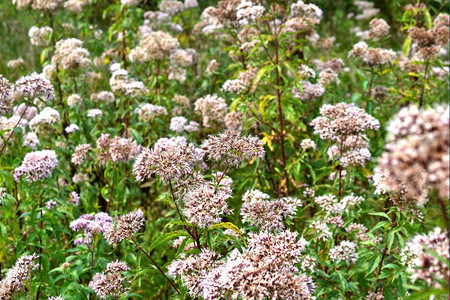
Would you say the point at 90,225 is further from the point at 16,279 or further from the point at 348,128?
the point at 348,128

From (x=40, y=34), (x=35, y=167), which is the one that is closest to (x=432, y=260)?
(x=35, y=167)

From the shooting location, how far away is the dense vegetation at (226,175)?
7.25 feet

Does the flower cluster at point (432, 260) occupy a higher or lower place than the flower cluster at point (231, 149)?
lower

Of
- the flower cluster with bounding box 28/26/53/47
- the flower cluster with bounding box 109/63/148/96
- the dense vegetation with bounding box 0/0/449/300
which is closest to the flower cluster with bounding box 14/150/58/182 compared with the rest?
the dense vegetation with bounding box 0/0/449/300

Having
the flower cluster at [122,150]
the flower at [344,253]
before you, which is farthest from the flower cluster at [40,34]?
the flower at [344,253]

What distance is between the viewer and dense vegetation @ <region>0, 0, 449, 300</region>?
87.0 inches

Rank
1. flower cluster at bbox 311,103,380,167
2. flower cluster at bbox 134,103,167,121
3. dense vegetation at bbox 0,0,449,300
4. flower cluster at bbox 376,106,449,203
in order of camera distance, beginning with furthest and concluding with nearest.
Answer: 1. flower cluster at bbox 134,103,167,121
2. flower cluster at bbox 311,103,380,167
3. dense vegetation at bbox 0,0,449,300
4. flower cluster at bbox 376,106,449,203

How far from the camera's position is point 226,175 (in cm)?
458

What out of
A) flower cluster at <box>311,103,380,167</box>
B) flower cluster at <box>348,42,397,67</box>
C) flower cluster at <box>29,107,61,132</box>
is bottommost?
flower cluster at <box>311,103,380,167</box>

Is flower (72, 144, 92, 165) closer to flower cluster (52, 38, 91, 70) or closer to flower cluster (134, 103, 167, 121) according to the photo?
flower cluster (134, 103, 167, 121)

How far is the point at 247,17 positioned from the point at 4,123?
2675mm

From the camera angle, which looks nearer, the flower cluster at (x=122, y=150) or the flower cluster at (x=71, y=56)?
the flower cluster at (x=122, y=150)

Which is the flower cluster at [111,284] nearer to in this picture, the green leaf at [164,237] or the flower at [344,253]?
the green leaf at [164,237]

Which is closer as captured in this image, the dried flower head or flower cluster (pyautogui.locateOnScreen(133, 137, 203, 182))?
flower cluster (pyautogui.locateOnScreen(133, 137, 203, 182))
